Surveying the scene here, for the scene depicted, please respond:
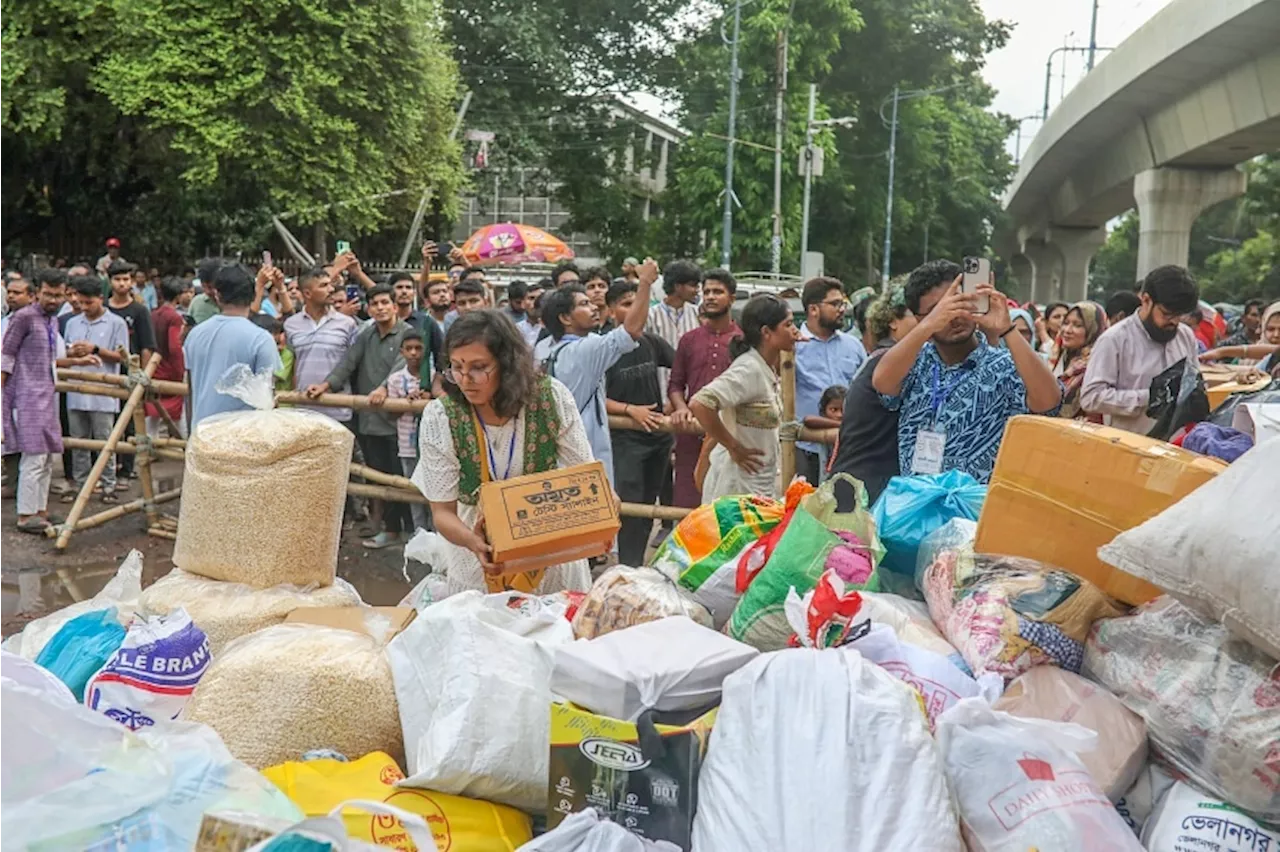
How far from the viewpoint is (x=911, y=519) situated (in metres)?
2.86

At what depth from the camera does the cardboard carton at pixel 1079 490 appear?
7.47ft

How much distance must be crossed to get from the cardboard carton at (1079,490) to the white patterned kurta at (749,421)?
268cm

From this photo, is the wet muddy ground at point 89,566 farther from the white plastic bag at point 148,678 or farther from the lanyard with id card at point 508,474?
the white plastic bag at point 148,678

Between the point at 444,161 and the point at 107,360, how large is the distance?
18.3 m

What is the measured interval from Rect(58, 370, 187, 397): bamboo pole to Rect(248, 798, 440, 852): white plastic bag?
645 centimetres

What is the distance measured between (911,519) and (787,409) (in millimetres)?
2221

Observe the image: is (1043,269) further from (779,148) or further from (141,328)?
(141,328)

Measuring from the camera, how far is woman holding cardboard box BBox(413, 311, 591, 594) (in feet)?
11.6

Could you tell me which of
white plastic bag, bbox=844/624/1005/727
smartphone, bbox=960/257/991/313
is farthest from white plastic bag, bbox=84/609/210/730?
smartphone, bbox=960/257/991/313

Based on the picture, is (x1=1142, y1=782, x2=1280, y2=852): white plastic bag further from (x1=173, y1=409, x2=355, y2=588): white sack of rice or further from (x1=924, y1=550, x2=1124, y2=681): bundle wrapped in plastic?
(x1=173, y1=409, x2=355, y2=588): white sack of rice

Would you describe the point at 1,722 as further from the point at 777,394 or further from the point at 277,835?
the point at 777,394

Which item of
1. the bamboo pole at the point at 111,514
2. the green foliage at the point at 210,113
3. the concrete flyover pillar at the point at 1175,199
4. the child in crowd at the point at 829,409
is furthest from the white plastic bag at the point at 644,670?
the concrete flyover pillar at the point at 1175,199

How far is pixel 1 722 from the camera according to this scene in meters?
2.04

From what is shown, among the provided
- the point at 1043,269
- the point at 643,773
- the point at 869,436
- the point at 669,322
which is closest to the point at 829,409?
the point at 669,322
